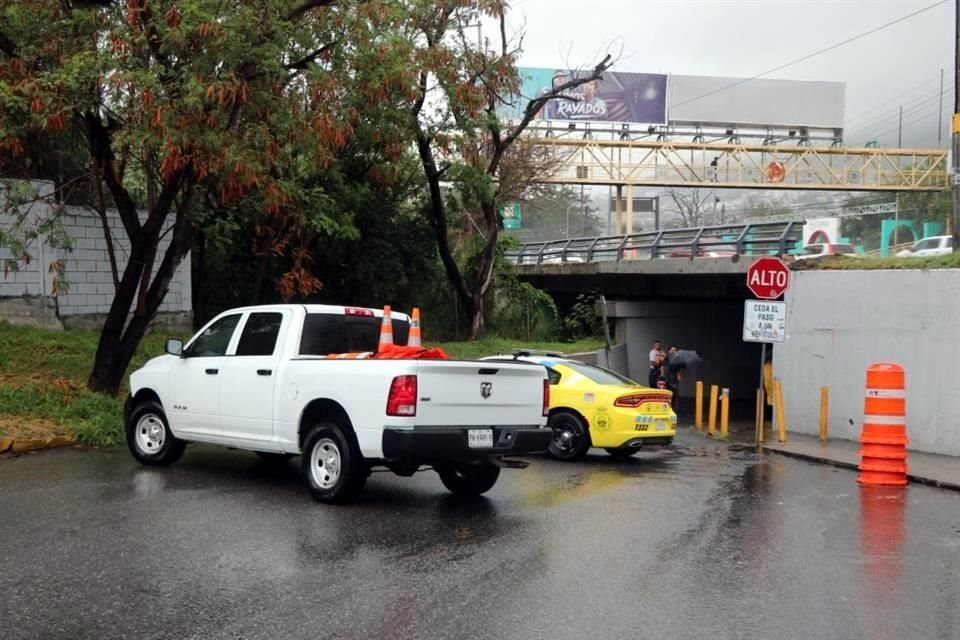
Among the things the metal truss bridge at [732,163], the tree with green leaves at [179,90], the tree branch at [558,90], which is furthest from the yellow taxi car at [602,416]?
the metal truss bridge at [732,163]

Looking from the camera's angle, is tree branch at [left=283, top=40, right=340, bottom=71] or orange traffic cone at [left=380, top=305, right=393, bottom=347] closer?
orange traffic cone at [left=380, top=305, right=393, bottom=347]

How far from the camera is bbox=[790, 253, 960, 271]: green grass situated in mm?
16859

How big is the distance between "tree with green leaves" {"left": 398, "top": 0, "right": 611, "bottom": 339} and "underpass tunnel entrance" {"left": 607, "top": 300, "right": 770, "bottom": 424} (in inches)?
207

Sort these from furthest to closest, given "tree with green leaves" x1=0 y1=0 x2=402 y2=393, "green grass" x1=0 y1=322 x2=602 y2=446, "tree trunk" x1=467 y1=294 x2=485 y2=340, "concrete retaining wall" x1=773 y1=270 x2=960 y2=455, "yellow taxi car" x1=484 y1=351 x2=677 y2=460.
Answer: "tree trunk" x1=467 y1=294 x2=485 y2=340
"concrete retaining wall" x1=773 y1=270 x2=960 y2=455
"yellow taxi car" x1=484 y1=351 x2=677 y2=460
"green grass" x1=0 y1=322 x2=602 y2=446
"tree with green leaves" x1=0 y1=0 x2=402 y2=393

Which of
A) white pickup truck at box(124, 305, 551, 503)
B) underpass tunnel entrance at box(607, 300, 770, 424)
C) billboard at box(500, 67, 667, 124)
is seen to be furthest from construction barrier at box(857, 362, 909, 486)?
billboard at box(500, 67, 667, 124)

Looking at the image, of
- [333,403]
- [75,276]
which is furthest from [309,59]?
[75,276]

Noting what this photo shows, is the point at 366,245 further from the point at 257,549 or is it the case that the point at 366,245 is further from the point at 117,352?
the point at 257,549

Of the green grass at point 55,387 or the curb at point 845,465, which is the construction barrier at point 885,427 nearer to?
the curb at point 845,465

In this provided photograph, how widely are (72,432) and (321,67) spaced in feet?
20.0

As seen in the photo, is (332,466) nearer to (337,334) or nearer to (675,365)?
(337,334)

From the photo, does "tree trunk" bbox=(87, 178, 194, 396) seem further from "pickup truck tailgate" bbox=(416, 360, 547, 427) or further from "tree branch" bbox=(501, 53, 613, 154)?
"tree branch" bbox=(501, 53, 613, 154)

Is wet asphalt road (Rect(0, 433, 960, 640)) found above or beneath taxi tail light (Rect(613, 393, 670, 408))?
beneath

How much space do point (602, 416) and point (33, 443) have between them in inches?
293

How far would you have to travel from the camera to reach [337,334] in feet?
33.6
